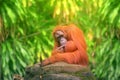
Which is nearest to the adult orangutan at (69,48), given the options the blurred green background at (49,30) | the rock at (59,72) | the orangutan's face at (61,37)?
the orangutan's face at (61,37)

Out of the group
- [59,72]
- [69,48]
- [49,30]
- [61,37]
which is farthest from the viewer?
[49,30]

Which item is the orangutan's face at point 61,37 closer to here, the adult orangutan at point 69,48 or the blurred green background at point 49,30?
the adult orangutan at point 69,48

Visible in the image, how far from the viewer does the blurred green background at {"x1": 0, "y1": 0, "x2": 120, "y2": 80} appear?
329 inches

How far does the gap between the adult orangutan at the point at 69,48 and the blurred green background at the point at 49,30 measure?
1.92 m

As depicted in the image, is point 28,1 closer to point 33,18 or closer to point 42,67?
point 33,18

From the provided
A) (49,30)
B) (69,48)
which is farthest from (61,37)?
(49,30)

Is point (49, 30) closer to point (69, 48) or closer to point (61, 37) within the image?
point (61, 37)

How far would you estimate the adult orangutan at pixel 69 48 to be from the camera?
6.14 meters

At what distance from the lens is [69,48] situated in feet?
20.5

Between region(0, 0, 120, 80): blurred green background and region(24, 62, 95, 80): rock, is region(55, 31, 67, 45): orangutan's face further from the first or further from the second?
region(0, 0, 120, 80): blurred green background

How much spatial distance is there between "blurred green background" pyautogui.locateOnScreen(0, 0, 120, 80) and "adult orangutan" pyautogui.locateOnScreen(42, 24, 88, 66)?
1917 millimetres

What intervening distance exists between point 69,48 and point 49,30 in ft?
9.96

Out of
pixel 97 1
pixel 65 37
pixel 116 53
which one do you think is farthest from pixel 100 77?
pixel 65 37

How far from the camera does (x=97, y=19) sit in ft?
28.8
